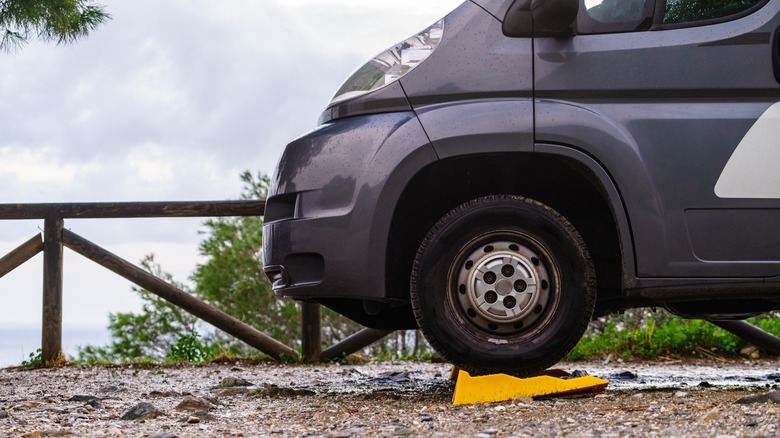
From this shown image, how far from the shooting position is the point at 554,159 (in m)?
4.61

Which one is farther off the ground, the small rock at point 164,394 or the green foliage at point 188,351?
the green foliage at point 188,351

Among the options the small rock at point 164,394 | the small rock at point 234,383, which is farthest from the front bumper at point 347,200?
the small rock at point 234,383

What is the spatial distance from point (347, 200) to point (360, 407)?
1025mm

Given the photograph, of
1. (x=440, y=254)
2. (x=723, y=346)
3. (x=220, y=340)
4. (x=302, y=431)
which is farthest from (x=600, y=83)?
(x=220, y=340)

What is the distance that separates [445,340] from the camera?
4.37 m

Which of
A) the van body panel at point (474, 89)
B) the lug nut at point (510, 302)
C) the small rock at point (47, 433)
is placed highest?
the van body panel at point (474, 89)

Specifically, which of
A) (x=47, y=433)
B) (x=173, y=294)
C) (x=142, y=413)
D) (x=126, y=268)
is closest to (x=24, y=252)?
(x=126, y=268)

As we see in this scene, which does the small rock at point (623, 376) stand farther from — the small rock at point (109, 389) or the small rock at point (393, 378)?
the small rock at point (109, 389)

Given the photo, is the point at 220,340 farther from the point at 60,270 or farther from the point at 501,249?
the point at 501,249

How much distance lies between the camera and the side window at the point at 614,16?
4508 millimetres

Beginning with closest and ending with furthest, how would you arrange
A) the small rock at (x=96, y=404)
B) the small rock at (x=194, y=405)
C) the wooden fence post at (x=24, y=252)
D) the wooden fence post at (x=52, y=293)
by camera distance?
the small rock at (x=194, y=405) < the small rock at (x=96, y=404) < the wooden fence post at (x=52, y=293) < the wooden fence post at (x=24, y=252)

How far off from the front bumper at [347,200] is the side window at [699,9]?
54.6 inches

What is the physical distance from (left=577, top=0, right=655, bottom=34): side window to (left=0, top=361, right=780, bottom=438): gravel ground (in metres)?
1.78

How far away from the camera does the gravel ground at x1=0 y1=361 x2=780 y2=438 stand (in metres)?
3.62
